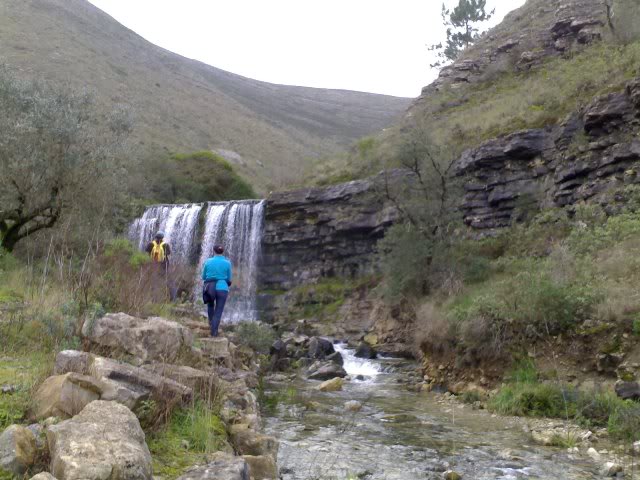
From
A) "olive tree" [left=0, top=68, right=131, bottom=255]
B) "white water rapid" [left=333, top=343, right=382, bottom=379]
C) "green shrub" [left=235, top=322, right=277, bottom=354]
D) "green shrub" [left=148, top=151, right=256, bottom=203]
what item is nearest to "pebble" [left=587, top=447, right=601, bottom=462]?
"white water rapid" [left=333, top=343, right=382, bottom=379]

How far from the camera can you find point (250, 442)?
5.51 meters

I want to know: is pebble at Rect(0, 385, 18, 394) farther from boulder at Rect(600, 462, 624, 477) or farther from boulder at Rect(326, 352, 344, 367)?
boulder at Rect(326, 352, 344, 367)

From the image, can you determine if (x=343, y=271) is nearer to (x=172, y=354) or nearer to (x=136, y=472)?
(x=172, y=354)

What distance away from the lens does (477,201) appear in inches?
872

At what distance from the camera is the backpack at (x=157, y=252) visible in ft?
40.1

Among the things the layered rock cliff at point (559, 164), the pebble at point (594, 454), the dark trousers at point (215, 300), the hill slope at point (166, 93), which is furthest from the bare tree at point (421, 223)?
the hill slope at point (166, 93)

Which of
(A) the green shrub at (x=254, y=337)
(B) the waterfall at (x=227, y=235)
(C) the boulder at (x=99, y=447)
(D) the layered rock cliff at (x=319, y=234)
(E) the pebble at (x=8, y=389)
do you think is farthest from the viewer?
(B) the waterfall at (x=227, y=235)

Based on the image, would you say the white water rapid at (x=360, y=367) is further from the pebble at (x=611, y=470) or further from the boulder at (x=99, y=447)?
the boulder at (x=99, y=447)

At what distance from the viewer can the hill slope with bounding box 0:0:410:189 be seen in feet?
173

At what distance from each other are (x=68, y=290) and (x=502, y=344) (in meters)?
8.32

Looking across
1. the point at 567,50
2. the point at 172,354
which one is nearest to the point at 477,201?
the point at 567,50

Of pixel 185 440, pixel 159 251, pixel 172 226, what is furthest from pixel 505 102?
pixel 185 440

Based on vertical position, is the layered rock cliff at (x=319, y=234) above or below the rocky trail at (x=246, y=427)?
above

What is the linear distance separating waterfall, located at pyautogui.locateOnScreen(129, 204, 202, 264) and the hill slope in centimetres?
673
